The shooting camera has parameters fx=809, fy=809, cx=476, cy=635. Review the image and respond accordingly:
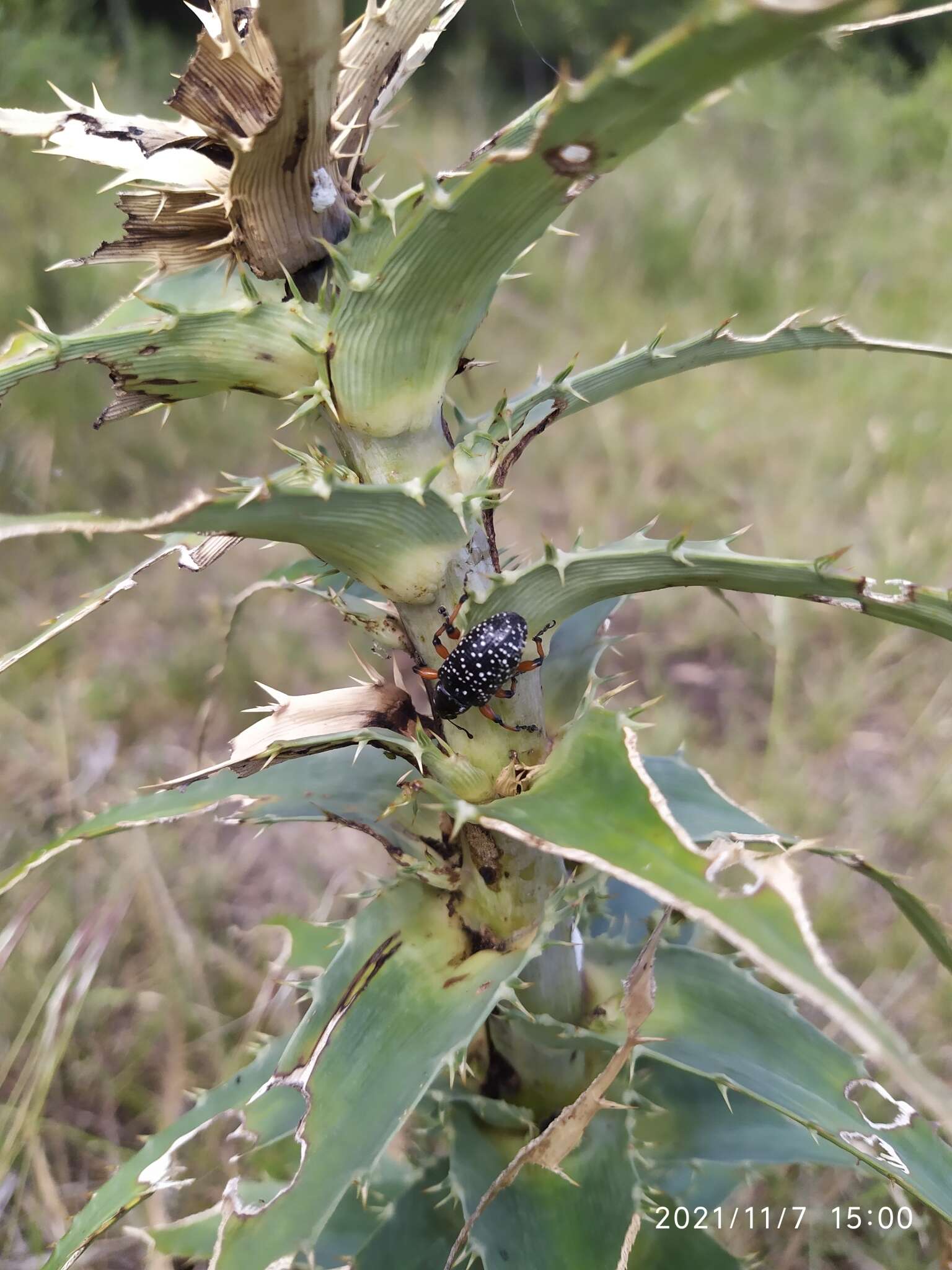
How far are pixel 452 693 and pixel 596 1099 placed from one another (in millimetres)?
458

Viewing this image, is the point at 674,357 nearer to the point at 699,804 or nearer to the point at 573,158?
the point at 573,158

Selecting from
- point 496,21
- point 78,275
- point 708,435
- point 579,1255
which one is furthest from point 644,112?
point 496,21

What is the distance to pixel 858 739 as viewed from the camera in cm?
273

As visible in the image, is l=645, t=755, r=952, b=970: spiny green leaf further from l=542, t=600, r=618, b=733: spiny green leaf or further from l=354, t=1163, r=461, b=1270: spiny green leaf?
l=354, t=1163, r=461, b=1270: spiny green leaf

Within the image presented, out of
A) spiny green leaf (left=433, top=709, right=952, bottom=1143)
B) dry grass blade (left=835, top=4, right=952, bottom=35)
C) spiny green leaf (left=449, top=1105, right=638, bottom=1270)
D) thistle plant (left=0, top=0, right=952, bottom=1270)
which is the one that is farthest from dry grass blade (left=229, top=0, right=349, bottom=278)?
spiny green leaf (left=449, top=1105, right=638, bottom=1270)

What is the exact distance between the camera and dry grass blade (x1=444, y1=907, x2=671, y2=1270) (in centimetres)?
83

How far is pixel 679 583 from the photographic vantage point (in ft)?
2.59

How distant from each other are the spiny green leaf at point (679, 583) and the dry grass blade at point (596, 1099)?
33 centimetres

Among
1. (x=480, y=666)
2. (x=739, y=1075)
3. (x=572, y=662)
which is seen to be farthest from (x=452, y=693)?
(x=739, y=1075)

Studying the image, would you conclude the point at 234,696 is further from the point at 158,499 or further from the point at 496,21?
the point at 496,21

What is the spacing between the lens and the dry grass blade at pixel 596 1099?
32.6 inches

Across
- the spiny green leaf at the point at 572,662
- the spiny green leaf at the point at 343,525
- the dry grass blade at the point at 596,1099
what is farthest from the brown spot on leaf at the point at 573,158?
the dry grass blade at the point at 596,1099

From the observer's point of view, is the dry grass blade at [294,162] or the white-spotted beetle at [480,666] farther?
the white-spotted beetle at [480,666]

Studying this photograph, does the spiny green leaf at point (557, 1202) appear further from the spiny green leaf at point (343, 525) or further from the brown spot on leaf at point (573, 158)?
the brown spot on leaf at point (573, 158)
